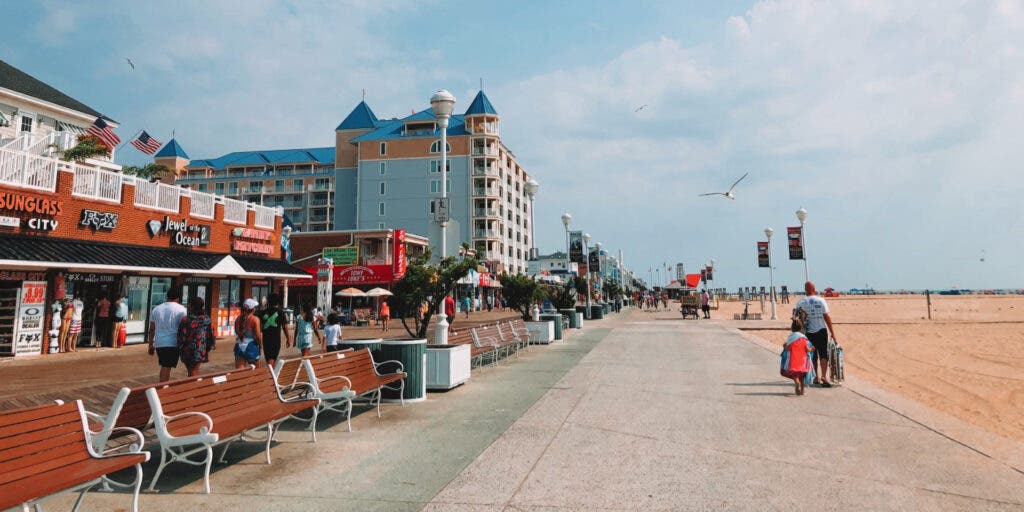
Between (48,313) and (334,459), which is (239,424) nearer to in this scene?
(334,459)

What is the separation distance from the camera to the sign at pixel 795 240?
957 inches

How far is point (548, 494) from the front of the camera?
14.0 feet

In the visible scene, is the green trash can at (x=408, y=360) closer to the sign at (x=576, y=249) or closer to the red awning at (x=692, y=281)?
the sign at (x=576, y=249)

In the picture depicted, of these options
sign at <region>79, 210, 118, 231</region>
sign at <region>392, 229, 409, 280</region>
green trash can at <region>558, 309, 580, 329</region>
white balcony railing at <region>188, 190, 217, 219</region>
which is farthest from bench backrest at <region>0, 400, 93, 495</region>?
sign at <region>392, 229, 409, 280</region>

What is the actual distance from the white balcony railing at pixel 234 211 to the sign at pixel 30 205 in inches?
266

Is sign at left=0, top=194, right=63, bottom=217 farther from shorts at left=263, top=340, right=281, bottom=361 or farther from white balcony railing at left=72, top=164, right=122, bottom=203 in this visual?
shorts at left=263, top=340, right=281, bottom=361

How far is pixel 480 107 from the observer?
6825cm

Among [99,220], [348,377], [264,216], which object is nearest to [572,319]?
[264,216]

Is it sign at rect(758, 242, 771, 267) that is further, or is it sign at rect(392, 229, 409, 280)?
sign at rect(392, 229, 409, 280)

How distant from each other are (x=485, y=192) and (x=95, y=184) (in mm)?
50439

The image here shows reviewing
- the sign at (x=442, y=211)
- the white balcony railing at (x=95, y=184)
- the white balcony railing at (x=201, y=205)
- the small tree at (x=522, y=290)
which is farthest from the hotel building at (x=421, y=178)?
the sign at (x=442, y=211)

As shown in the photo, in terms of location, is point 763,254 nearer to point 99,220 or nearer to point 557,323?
point 557,323

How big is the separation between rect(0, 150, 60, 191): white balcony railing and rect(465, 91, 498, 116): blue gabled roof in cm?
5443

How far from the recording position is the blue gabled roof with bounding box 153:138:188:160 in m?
82.7
